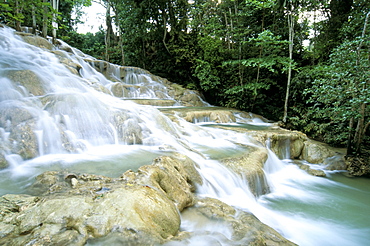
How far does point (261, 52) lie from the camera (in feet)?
39.0

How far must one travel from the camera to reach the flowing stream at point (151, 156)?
141 inches

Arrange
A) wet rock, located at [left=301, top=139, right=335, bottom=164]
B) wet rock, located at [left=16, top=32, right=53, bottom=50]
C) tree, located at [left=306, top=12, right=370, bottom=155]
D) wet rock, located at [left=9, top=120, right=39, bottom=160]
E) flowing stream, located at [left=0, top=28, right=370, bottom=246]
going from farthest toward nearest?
wet rock, located at [left=16, top=32, right=53, bottom=50], wet rock, located at [left=301, top=139, right=335, bottom=164], tree, located at [left=306, top=12, right=370, bottom=155], wet rock, located at [left=9, top=120, right=39, bottom=160], flowing stream, located at [left=0, top=28, right=370, bottom=246]

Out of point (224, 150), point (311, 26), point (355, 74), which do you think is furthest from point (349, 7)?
point (224, 150)

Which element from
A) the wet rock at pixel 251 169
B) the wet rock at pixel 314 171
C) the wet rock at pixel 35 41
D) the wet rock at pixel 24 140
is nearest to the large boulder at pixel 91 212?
the wet rock at pixel 24 140

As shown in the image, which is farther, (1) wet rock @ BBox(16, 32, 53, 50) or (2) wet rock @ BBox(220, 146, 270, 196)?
(1) wet rock @ BBox(16, 32, 53, 50)

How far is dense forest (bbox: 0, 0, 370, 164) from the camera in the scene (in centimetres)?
692

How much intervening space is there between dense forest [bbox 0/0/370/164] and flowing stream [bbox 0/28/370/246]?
2.45 metres

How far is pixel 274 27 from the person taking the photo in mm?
13328

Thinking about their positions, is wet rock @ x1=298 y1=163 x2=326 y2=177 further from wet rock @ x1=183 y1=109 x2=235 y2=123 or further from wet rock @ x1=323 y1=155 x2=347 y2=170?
wet rock @ x1=183 y1=109 x2=235 y2=123

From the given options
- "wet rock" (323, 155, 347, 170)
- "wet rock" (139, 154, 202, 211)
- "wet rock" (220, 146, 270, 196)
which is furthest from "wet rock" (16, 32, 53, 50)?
"wet rock" (323, 155, 347, 170)

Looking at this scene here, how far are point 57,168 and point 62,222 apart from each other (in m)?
2.00

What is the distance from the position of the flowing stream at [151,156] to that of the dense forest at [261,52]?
2.45 metres

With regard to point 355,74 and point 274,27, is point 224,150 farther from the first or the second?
point 274,27

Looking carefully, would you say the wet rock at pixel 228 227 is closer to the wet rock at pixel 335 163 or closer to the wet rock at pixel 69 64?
the wet rock at pixel 335 163
